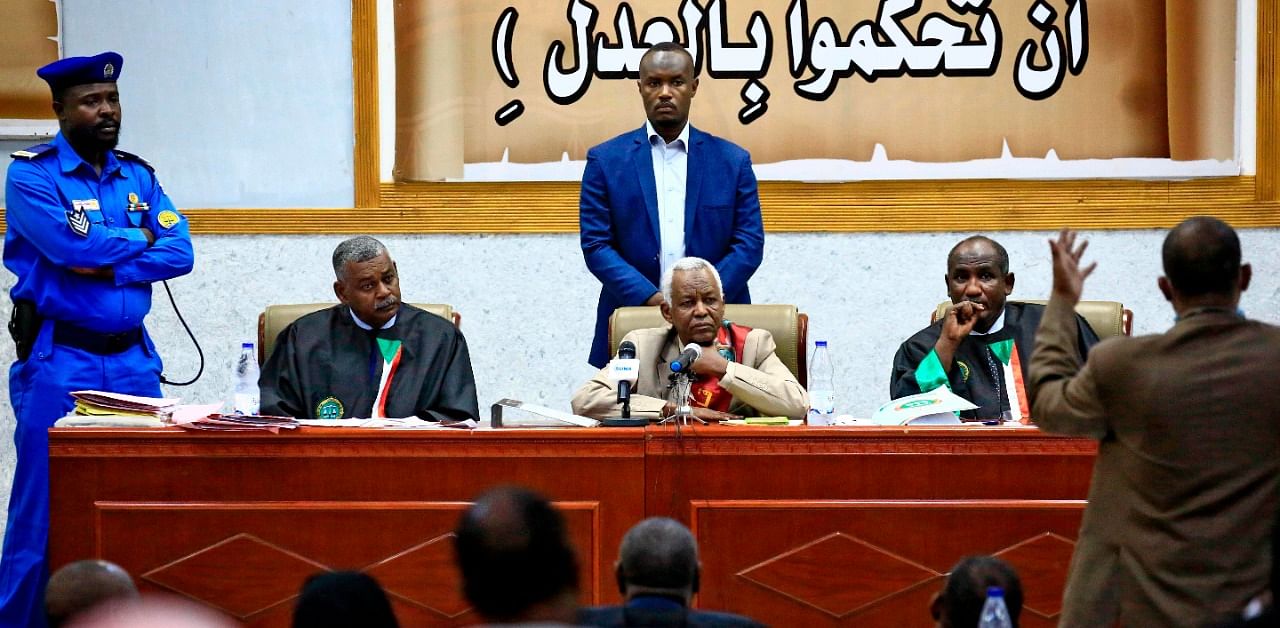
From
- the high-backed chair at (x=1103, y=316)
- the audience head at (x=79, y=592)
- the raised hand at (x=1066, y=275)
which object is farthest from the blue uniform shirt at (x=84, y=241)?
the raised hand at (x=1066, y=275)

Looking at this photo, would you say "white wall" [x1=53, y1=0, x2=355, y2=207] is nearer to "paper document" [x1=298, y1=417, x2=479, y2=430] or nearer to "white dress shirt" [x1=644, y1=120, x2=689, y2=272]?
"white dress shirt" [x1=644, y1=120, x2=689, y2=272]

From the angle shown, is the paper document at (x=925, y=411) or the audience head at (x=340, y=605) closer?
the audience head at (x=340, y=605)

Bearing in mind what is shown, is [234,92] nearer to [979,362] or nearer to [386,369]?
[386,369]

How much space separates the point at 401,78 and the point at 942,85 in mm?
2470

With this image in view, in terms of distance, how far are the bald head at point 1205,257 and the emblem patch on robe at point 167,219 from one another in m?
3.45

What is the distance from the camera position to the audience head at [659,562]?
273cm

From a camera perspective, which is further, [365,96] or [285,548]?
[365,96]

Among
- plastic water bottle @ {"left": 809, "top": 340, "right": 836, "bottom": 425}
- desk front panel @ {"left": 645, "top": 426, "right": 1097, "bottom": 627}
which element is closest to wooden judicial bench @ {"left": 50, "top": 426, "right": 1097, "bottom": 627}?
desk front panel @ {"left": 645, "top": 426, "right": 1097, "bottom": 627}

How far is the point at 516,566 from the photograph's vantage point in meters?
2.05

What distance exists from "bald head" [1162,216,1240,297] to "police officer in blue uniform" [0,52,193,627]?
11.1 ft

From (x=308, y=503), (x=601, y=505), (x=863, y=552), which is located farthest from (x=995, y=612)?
(x=308, y=503)

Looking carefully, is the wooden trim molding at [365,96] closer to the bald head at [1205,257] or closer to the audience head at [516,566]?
the bald head at [1205,257]

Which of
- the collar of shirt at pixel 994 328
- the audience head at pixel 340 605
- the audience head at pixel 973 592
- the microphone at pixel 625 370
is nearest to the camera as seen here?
the audience head at pixel 340 605

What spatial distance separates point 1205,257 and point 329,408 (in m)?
Answer: 3.09
